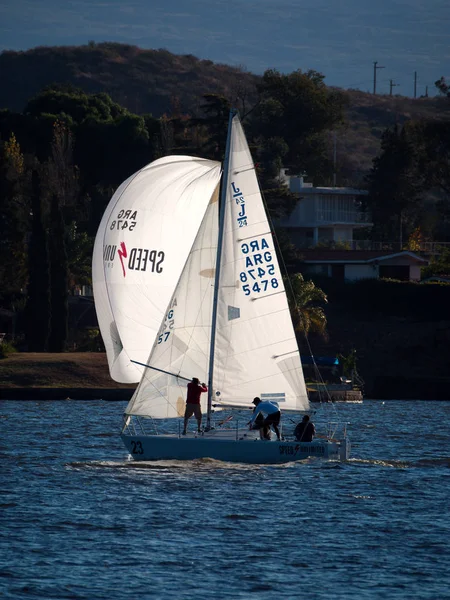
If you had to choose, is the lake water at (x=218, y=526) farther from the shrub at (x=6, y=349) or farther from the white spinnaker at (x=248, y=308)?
the shrub at (x=6, y=349)

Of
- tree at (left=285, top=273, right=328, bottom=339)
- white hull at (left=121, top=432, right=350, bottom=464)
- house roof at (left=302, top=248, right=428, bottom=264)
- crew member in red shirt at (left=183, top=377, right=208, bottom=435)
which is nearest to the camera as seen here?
white hull at (left=121, top=432, right=350, bottom=464)

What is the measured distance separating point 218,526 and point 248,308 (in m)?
8.83

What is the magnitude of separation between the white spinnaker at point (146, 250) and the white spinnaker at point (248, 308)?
243 cm

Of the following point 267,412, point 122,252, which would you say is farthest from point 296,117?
point 267,412

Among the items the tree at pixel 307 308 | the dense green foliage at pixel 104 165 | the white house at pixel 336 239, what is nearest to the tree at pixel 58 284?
the dense green foliage at pixel 104 165

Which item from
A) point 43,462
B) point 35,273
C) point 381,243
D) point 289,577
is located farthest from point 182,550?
point 381,243

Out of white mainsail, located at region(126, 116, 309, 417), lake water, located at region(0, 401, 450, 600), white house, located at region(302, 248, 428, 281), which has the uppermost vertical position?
white house, located at region(302, 248, 428, 281)

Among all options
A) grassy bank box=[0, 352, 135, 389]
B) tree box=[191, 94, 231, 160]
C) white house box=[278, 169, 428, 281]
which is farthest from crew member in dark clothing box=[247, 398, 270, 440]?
white house box=[278, 169, 428, 281]

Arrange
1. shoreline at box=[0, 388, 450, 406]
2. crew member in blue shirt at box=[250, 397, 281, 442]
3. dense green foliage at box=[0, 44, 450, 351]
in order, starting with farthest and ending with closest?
dense green foliage at box=[0, 44, 450, 351], shoreline at box=[0, 388, 450, 406], crew member in blue shirt at box=[250, 397, 281, 442]

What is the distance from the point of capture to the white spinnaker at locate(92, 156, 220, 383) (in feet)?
119

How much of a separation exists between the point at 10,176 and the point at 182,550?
68.2 meters

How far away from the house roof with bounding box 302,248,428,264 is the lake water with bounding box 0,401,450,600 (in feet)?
205

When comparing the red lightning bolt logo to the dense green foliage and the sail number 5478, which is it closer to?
the sail number 5478

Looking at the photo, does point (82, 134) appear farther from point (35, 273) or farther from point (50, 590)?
point (50, 590)
